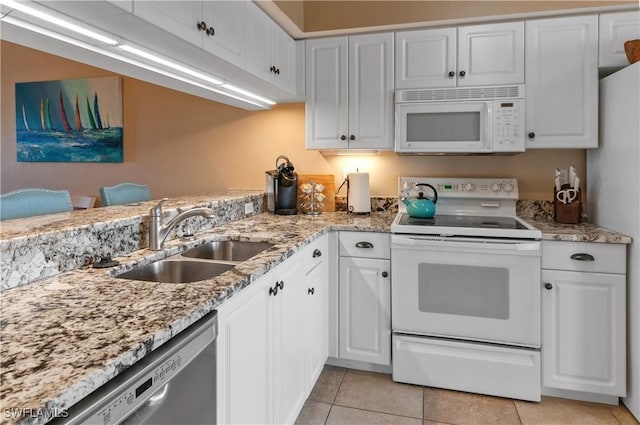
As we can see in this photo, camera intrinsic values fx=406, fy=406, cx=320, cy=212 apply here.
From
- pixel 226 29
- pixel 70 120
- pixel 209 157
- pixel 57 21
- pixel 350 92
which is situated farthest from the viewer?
pixel 70 120

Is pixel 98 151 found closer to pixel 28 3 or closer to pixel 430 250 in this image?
pixel 28 3

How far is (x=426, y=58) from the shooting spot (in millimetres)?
2562

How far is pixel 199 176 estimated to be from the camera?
11.1 ft

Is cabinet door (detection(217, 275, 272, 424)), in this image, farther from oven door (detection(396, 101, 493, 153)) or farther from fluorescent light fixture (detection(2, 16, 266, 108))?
oven door (detection(396, 101, 493, 153))

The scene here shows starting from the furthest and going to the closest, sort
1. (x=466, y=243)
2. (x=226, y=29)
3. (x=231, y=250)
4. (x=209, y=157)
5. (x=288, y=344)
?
(x=209, y=157) < (x=466, y=243) < (x=231, y=250) < (x=226, y=29) < (x=288, y=344)

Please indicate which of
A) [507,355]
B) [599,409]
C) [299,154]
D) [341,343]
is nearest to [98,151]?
[299,154]

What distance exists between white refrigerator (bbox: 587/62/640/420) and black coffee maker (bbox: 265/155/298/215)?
1.88 meters

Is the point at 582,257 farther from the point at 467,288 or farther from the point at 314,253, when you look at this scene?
the point at 314,253

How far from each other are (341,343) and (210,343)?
151 centimetres

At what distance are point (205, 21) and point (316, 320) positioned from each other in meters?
1.56

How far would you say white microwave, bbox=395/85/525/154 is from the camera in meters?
2.40

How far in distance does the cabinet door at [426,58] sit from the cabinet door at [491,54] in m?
0.06

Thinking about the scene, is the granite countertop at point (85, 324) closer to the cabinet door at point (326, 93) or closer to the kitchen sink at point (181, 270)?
the kitchen sink at point (181, 270)

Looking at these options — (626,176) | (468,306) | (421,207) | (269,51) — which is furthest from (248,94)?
(626,176)
